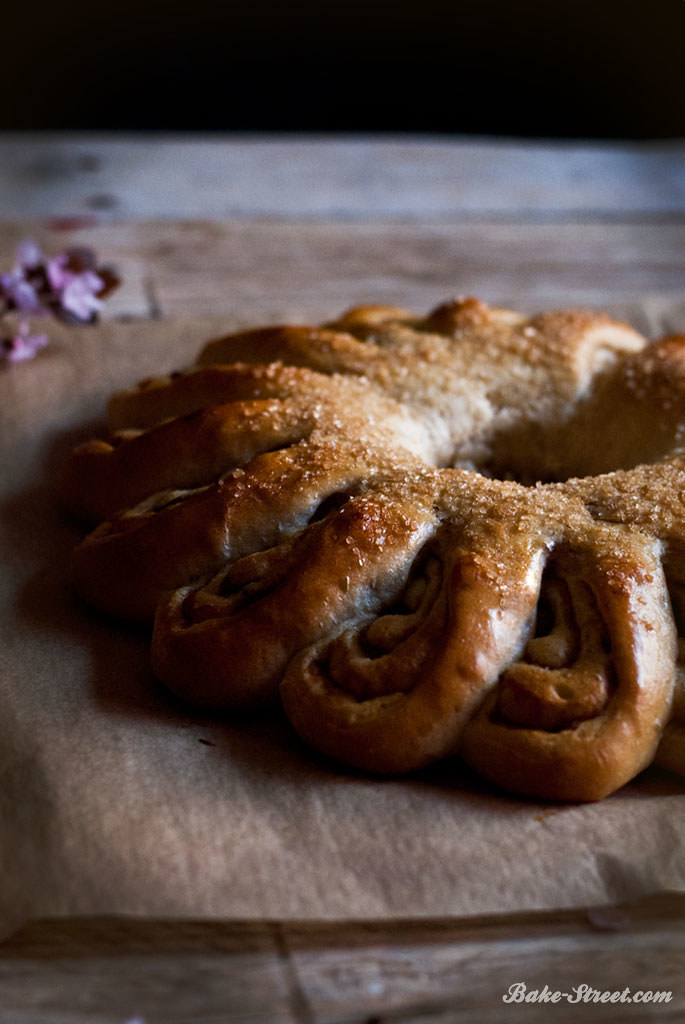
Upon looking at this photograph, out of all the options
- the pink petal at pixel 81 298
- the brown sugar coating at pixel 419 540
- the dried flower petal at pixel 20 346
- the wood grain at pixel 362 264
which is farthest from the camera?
the wood grain at pixel 362 264

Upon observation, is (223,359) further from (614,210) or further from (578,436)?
(614,210)

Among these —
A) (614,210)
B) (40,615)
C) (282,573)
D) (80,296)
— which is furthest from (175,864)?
(614,210)

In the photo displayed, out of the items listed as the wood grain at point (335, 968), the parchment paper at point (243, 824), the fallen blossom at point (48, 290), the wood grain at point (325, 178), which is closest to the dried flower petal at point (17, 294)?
the fallen blossom at point (48, 290)

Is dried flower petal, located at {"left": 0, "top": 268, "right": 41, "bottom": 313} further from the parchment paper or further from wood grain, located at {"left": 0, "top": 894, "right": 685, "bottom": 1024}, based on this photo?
wood grain, located at {"left": 0, "top": 894, "right": 685, "bottom": 1024}

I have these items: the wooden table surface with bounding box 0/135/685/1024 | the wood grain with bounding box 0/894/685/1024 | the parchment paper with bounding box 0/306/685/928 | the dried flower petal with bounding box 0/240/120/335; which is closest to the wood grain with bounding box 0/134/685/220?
the wooden table surface with bounding box 0/135/685/1024

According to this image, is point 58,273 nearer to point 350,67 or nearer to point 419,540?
point 419,540

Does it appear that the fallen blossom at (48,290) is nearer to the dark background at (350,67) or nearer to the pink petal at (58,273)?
the pink petal at (58,273)

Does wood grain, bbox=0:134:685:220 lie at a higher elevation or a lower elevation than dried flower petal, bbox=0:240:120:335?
higher

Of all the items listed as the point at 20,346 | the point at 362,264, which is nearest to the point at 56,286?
the point at 20,346
